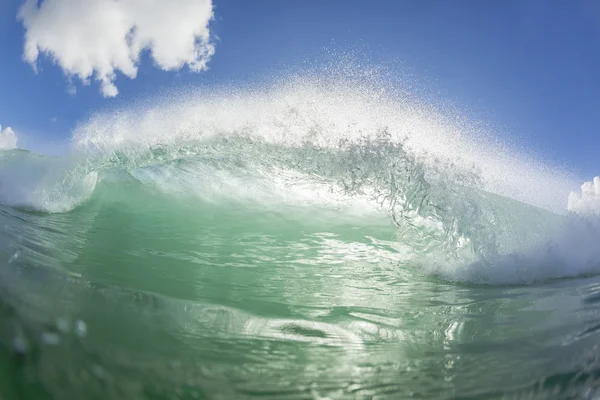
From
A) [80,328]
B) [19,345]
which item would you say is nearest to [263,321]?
[80,328]

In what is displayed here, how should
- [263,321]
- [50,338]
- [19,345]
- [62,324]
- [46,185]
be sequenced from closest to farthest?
[19,345], [50,338], [62,324], [263,321], [46,185]

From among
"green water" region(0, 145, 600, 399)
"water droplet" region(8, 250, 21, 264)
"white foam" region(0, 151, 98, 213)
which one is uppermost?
"white foam" region(0, 151, 98, 213)

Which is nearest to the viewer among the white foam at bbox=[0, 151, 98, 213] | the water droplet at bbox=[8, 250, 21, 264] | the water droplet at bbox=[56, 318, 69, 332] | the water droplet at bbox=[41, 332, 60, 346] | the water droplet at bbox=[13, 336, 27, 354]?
the water droplet at bbox=[13, 336, 27, 354]

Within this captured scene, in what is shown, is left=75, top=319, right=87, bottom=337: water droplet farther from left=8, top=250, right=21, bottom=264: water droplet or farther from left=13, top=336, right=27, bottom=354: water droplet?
left=8, top=250, right=21, bottom=264: water droplet

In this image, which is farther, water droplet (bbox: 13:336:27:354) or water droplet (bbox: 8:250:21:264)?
water droplet (bbox: 8:250:21:264)

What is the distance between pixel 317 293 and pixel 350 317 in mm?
735

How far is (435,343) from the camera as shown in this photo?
2.75 m

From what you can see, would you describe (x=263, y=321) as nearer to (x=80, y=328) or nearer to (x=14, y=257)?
(x=80, y=328)

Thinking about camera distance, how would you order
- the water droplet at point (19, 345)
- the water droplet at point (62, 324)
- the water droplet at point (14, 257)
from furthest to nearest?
the water droplet at point (14, 257) → the water droplet at point (62, 324) → the water droplet at point (19, 345)

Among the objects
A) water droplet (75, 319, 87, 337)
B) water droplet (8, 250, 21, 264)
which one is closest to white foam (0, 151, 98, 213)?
water droplet (8, 250, 21, 264)

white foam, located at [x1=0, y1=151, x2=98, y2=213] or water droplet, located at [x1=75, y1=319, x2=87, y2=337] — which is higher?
white foam, located at [x1=0, y1=151, x2=98, y2=213]

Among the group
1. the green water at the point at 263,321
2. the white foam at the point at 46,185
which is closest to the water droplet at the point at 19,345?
the green water at the point at 263,321

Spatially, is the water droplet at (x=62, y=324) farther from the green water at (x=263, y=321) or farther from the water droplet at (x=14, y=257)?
the water droplet at (x=14, y=257)

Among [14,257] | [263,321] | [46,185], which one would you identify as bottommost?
[263,321]
